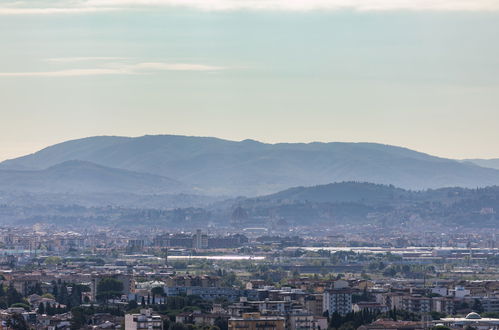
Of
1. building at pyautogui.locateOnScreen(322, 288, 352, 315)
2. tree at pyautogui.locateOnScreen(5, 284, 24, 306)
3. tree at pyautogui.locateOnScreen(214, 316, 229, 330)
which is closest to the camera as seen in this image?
tree at pyautogui.locateOnScreen(214, 316, 229, 330)

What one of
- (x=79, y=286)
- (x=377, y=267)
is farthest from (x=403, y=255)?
(x=79, y=286)

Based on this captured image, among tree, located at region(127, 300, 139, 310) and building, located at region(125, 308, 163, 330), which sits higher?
tree, located at region(127, 300, 139, 310)

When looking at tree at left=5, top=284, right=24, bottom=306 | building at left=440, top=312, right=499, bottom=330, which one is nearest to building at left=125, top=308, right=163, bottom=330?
building at left=440, top=312, right=499, bottom=330

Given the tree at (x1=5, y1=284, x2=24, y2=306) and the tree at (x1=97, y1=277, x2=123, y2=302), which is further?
the tree at (x1=97, y1=277, x2=123, y2=302)

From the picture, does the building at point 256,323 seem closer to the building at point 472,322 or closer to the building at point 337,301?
the building at point 472,322

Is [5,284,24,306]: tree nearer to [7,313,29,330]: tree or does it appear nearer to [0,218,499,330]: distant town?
[0,218,499,330]: distant town

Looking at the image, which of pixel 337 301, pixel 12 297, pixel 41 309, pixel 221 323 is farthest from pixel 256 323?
pixel 12 297

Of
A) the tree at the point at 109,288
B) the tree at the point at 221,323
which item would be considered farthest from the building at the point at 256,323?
the tree at the point at 109,288

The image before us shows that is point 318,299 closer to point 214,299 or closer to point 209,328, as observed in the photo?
point 214,299
